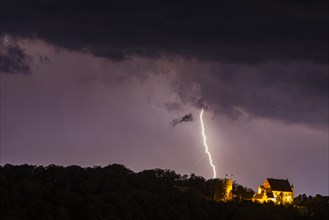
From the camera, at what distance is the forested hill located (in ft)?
451

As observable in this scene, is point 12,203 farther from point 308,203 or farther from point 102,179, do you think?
point 308,203

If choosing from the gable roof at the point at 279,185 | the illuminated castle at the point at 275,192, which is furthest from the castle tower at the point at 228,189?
the gable roof at the point at 279,185

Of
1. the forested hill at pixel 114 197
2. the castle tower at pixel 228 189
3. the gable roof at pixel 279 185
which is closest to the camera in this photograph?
the forested hill at pixel 114 197

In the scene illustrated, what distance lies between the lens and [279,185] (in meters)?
175

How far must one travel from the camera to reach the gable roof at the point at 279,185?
17355 centimetres

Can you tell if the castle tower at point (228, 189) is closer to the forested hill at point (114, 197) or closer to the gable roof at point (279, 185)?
the forested hill at point (114, 197)

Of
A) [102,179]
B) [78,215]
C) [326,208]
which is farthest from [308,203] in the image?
[78,215]

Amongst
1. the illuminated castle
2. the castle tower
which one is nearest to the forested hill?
the castle tower

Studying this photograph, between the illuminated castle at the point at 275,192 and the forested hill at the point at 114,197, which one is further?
the illuminated castle at the point at 275,192

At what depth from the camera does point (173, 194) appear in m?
156

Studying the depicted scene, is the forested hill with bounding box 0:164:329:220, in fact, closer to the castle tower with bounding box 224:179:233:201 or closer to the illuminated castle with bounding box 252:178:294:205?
the castle tower with bounding box 224:179:233:201

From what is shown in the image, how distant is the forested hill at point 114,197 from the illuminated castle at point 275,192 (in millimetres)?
2843

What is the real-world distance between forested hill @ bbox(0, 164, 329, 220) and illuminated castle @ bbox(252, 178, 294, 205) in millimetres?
2843

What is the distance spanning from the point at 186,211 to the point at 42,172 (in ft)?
93.3
